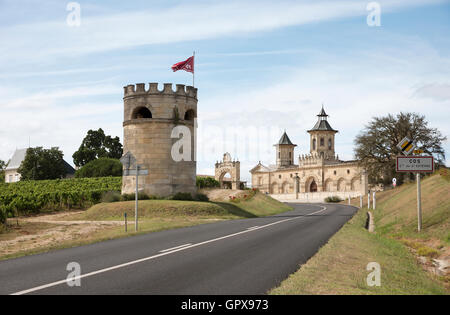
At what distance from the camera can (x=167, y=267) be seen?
937 cm

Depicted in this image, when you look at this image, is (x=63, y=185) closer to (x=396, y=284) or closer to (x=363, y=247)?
(x=363, y=247)

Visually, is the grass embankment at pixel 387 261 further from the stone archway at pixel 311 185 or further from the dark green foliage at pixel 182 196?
the stone archway at pixel 311 185

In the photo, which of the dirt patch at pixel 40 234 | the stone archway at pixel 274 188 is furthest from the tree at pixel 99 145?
the dirt patch at pixel 40 234

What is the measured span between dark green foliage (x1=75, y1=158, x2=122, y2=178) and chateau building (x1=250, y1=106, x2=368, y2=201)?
116ft

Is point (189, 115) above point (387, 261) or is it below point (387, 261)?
above

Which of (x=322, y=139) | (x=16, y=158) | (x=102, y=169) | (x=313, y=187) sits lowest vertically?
(x=313, y=187)

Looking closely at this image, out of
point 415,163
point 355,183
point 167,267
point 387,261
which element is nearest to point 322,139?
point 355,183

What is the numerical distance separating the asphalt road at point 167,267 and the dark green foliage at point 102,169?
5536 centimetres

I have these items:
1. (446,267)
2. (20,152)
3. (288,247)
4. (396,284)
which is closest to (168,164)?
(288,247)

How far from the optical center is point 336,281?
831cm

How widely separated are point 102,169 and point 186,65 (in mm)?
37311

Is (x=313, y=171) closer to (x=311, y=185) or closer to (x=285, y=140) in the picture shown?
(x=311, y=185)

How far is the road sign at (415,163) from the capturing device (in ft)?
58.7

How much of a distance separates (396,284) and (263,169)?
377ft
